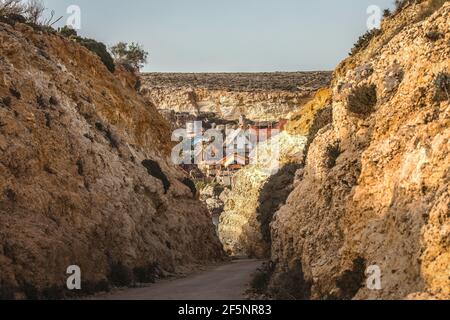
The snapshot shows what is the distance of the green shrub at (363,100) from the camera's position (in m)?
20.3

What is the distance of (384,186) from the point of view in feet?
54.6

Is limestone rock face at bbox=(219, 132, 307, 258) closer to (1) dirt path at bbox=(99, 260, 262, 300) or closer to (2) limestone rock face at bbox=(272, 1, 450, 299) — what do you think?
Result: (1) dirt path at bbox=(99, 260, 262, 300)

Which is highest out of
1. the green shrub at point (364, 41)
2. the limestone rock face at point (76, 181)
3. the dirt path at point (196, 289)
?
the green shrub at point (364, 41)

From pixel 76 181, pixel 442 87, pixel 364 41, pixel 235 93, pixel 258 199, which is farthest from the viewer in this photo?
pixel 235 93

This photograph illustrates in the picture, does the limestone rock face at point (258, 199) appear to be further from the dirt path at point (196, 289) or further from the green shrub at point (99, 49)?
the dirt path at point (196, 289)

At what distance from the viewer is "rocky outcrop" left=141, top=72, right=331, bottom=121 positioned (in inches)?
4075

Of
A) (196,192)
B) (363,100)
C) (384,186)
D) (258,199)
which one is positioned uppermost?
(363,100)

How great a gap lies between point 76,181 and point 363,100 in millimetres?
12383

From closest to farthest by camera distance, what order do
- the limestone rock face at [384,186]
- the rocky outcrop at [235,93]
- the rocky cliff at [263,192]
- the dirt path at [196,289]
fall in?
the limestone rock face at [384,186], the dirt path at [196,289], the rocky cliff at [263,192], the rocky outcrop at [235,93]

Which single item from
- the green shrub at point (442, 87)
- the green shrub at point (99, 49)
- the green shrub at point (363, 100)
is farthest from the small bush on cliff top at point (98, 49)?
the green shrub at point (442, 87)

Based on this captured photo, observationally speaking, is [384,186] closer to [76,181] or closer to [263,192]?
[76,181]

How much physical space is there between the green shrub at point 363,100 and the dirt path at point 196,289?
700 centimetres

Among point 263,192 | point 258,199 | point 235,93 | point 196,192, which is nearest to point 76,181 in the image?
point 196,192

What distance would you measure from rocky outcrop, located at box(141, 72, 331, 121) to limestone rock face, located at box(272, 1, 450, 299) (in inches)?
3139
